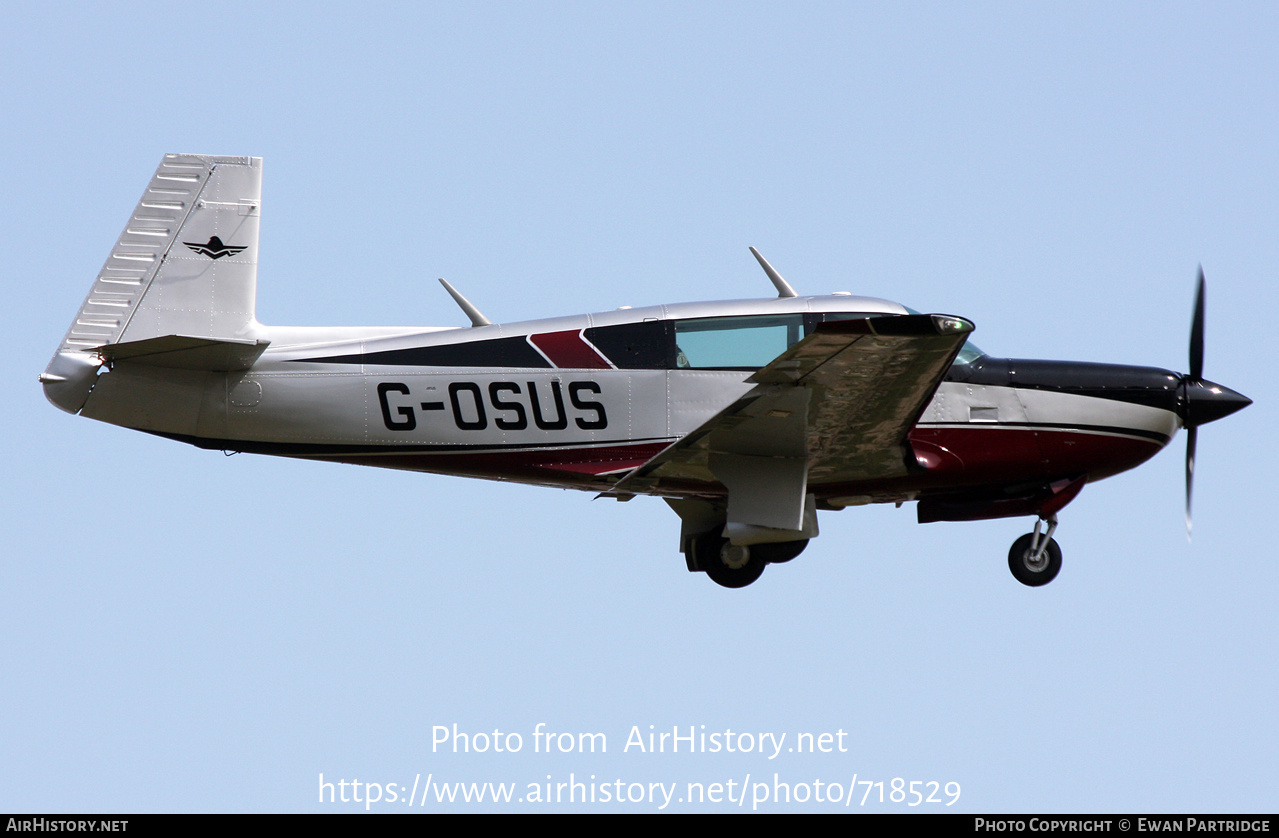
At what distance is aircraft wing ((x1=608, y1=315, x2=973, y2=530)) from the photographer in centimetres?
1003

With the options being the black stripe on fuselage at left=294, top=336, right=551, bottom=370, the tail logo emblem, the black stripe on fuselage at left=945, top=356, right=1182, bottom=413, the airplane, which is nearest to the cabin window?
the airplane

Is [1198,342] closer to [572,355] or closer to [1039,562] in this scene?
[1039,562]

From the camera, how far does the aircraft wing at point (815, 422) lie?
395 inches

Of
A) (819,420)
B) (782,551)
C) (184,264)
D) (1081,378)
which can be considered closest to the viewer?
(819,420)

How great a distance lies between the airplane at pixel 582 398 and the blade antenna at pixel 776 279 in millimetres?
41

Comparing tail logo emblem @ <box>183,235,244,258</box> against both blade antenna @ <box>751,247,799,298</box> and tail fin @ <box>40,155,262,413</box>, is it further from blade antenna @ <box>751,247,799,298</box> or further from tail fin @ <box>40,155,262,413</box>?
blade antenna @ <box>751,247,799,298</box>

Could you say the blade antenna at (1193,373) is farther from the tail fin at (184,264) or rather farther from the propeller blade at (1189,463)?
the tail fin at (184,264)

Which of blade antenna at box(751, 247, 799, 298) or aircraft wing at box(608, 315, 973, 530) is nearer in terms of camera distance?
aircraft wing at box(608, 315, 973, 530)

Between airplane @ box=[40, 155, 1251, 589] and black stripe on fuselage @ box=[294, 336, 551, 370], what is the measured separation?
→ 0.02m

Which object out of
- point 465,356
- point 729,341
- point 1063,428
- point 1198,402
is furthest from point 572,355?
point 1198,402

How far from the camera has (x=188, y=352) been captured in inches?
466

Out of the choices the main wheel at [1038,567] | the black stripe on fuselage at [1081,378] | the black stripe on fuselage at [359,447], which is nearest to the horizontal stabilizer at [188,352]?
the black stripe on fuselage at [359,447]

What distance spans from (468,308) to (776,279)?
2.70 metres
